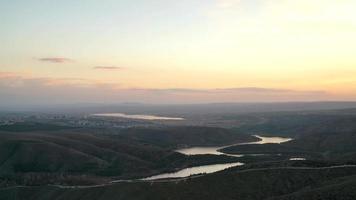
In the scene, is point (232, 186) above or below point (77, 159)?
above

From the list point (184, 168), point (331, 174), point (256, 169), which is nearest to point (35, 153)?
point (184, 168)

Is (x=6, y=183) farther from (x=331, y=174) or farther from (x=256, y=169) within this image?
(x=331, y=174)

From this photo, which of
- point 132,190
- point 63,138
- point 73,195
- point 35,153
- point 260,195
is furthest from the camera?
point 63,138

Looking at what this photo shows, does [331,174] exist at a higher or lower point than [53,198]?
higher

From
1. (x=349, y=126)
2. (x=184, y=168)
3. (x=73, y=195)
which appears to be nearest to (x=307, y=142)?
(x=349, y=126)

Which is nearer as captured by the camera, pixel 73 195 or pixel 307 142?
pixel 73 195

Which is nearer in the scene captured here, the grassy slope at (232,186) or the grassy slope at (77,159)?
the grassy slope at (232,186)

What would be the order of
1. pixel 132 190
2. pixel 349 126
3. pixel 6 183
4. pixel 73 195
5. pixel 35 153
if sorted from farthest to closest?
pixel 349 126 → pixel 35 153 → pixel 6 183 → pixel 73 195 → pixel 132 190

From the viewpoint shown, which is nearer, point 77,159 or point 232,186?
point 232,186

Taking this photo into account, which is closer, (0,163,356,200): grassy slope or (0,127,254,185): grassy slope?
(0,163,356,200): grassy slope
